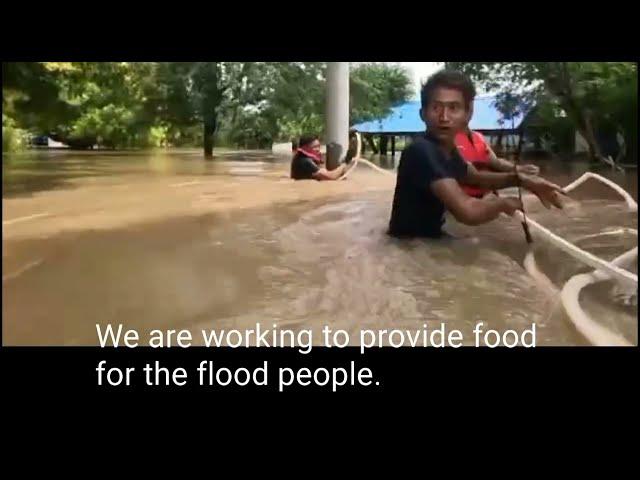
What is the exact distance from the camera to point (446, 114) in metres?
3.05

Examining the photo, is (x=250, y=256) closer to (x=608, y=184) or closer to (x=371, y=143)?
(x=371, y=143)

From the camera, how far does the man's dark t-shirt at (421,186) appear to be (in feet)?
10.0

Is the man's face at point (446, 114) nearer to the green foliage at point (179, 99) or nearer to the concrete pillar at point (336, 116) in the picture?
the green foliage at point (179, 99)

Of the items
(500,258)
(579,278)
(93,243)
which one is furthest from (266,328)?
(579,278)

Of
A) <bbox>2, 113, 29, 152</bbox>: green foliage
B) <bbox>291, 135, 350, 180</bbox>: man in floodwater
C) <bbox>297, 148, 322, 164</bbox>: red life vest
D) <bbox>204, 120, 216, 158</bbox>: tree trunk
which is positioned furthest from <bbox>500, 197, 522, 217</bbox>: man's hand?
<bbox>2, 113, 29, 152</bbox>: green foliage

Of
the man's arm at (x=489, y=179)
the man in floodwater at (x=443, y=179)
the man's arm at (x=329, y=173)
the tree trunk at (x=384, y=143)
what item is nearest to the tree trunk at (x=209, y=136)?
the man's arm at (x=329, y=173)

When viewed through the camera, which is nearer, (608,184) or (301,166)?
(608,184)

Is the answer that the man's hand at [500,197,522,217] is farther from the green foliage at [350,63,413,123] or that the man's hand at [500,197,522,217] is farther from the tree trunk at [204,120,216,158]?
the tree trunk at [204,120,216,158]

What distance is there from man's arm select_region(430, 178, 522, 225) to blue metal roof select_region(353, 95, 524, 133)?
0.26 metres

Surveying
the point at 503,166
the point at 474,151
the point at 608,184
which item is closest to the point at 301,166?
the point at 474,151

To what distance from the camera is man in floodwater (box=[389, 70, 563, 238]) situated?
303cm

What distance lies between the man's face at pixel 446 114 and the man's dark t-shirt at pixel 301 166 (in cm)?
58

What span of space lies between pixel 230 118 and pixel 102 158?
604mm

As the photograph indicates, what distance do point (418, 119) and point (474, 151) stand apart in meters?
0.27
